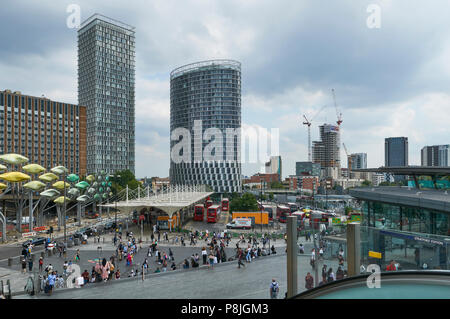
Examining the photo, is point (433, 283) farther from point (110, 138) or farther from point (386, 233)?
point (110, 138)

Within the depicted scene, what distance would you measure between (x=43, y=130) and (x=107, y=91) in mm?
27884

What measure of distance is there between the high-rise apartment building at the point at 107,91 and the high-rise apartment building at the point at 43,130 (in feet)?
41.6

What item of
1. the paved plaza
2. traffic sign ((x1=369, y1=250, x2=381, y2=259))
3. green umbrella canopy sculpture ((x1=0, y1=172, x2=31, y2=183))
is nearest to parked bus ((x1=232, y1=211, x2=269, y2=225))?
the paved plaza

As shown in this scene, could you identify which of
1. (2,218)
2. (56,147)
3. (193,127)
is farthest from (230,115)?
(2,218)

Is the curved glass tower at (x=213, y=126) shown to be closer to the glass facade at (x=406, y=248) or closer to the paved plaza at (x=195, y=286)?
the paved plaza at (x=195, y=286)

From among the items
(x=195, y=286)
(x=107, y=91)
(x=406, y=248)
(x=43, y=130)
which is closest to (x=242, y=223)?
(x=195, y=286)

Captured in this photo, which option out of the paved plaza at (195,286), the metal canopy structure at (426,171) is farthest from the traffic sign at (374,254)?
the metal canopy structure at (426,171)

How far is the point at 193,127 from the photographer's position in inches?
4035

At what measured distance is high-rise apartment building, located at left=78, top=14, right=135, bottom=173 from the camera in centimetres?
10619

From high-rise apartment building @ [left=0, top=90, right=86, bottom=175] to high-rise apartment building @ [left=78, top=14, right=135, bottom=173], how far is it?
12.7 meters

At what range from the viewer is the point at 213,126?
99312mm

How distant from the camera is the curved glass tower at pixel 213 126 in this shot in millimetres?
99375

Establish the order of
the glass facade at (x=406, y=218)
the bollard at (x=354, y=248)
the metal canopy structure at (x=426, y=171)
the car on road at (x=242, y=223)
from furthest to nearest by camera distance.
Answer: the car on road at (x=242, y=223) < the metal canopy structure at (x=426, y=171) < the glass facade at (x=406, y=218) < the bollard at (x=354, y=248)

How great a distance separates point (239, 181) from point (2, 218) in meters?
74.2
